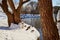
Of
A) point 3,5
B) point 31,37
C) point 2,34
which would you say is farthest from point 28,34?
point 3,5

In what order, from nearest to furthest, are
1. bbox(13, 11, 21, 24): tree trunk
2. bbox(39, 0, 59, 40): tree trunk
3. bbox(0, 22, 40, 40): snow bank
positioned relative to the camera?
bbox(39, 0, 59, 40): tree trunk
bbox(0, 22, 40, 40): snow bank
bbox(13, 11, 21, 24): tree trunk

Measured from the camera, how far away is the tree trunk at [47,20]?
96 cm

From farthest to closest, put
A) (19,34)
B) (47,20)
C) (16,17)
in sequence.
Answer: (16,17)
(19,34)
(47,20)

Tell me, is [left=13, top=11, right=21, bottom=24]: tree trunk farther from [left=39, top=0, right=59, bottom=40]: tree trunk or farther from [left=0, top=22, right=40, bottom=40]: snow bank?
[left=39, top=0, right=59, bottom=40]: tree trunk

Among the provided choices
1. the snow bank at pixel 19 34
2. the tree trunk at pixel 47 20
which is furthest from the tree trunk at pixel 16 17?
the tree trunk at pixel 47 20

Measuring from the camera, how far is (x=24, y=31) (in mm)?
1746

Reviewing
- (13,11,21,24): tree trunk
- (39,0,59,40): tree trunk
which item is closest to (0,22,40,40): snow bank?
(13,11,21,24): tree trunk

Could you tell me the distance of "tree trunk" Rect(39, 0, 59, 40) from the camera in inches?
38.0

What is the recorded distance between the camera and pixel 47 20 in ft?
3.18

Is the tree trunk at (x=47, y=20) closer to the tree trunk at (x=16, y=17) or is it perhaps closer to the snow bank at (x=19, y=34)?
the snow bank at (x=19, y=34)

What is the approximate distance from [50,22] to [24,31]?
80 cm

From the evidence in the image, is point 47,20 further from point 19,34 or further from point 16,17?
point 16,17

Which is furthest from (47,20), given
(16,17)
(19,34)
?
(16,17)

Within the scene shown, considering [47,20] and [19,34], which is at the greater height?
[47,20]
